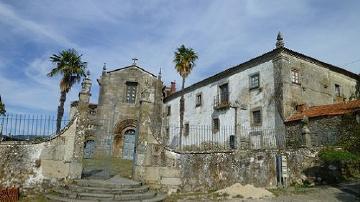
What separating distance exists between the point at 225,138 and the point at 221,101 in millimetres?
3499

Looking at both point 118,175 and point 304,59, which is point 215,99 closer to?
point 304,59

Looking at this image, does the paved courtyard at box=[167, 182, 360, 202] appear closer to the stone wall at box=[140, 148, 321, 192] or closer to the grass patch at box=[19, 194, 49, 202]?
the stone wall at box=[140, 148, 321, 192]

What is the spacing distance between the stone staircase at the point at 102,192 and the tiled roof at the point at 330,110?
11216 millimetres

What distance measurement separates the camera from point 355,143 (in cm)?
1413

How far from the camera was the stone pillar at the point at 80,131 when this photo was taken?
10445mm

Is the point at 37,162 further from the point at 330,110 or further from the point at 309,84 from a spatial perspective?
the point at 309,84

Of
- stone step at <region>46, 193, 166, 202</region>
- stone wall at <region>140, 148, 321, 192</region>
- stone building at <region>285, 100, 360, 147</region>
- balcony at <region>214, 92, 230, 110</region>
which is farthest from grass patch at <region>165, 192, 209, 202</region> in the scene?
balcony at <region>214, 92, 230, 110</region>

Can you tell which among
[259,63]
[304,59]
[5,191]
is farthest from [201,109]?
[5,191]

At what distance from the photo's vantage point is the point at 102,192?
935cm

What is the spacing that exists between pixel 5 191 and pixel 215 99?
19134 millimetres

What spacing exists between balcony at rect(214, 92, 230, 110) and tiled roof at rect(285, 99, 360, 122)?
20.6 ft

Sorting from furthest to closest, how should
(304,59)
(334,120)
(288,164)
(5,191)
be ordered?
(304,59) → (334,120) → (288,164) → (5,191)

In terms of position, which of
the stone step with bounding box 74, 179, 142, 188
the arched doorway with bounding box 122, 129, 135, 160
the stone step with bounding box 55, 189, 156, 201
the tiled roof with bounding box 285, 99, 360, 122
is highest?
the tiled roof with bounding box 285, 99, 360, 122

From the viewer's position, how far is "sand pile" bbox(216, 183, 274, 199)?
417 inches
